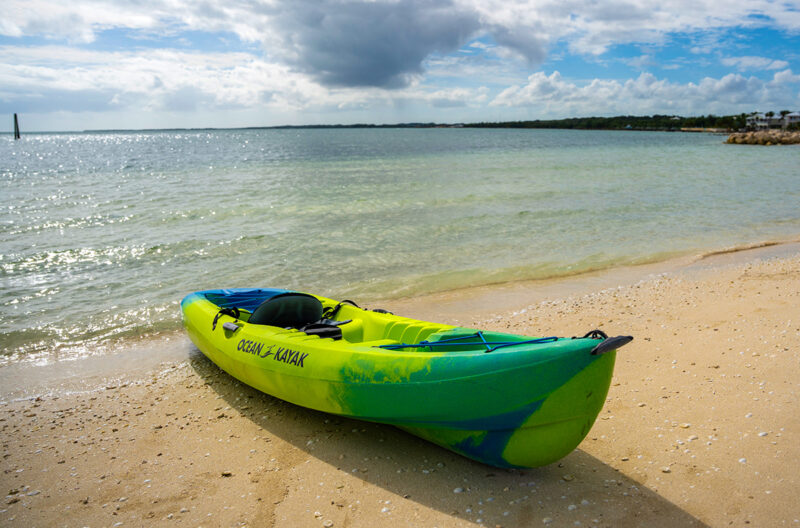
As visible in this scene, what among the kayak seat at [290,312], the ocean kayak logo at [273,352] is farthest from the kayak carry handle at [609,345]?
the kayak seat at [290,312]

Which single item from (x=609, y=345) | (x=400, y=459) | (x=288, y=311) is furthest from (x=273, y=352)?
(x=609, y=345)

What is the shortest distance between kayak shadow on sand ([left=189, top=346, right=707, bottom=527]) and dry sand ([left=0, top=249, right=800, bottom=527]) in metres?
0.01

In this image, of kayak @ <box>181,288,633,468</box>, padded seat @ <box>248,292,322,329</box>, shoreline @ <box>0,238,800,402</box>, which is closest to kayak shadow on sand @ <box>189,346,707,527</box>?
kayak @ <box>181,288,633,468</box>

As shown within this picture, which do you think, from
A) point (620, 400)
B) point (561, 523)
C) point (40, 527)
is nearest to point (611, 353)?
point (561, 523)

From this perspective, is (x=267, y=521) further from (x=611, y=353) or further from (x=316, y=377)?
(x=611, y=353)

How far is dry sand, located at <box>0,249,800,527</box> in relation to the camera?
3.82 meters

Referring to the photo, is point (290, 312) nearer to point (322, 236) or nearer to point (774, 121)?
point (322, 236)

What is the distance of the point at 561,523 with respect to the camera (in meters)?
3.63

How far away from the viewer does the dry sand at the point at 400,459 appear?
382cm

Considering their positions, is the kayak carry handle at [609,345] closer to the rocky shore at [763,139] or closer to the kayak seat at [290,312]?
the kayak seat at [290,312]

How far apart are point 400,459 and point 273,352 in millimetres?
1791

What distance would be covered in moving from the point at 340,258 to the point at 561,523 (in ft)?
31.2

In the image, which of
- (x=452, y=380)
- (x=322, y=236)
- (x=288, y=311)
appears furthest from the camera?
(x=322, y=236)

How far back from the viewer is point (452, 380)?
4016mm
